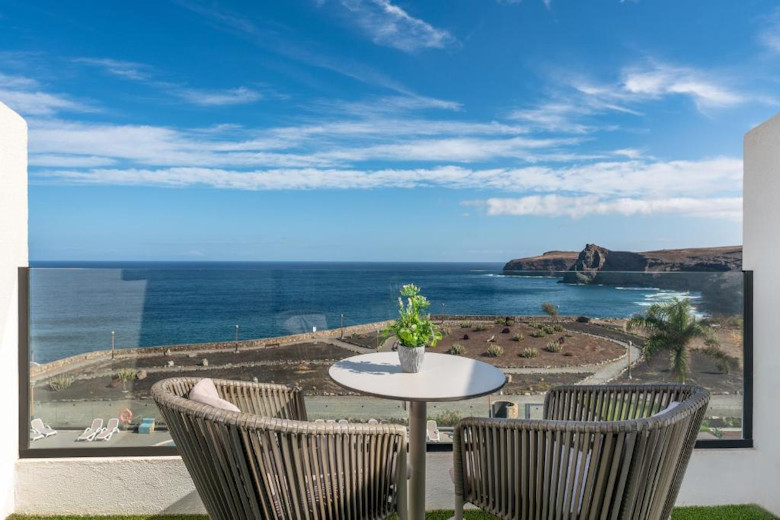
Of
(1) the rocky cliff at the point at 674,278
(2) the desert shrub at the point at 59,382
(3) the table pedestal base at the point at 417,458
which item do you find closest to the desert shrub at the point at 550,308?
(1) the rocky cliff at the point at 674,278

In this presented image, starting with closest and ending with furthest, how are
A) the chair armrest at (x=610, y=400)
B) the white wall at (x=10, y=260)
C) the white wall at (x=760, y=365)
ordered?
the chair armrest at (x=610, y=400) < the white wall at (x=10, y=260) < the white wall at (x=760, y=365)

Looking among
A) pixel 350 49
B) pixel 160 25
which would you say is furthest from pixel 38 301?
pixel 160 25

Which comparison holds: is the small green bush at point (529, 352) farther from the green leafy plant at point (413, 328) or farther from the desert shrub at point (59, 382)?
the desert shrub at point (59, 382)

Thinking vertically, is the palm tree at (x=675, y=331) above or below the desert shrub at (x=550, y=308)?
below

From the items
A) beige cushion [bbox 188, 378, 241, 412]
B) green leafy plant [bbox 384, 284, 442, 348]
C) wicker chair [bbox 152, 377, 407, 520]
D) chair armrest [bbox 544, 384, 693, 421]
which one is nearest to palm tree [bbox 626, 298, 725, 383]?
chair armrest [bbox 544, 384, 693, 421]

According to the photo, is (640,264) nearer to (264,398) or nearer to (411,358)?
(411,358)

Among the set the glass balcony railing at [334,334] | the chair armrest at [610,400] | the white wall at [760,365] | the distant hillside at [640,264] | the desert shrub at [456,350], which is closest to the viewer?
the chair armrest at [610,400]

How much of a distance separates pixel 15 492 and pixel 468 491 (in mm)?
2540

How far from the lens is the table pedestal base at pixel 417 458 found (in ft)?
6.03

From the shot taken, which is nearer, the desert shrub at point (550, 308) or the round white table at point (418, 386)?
the round white table at point (418, 386)

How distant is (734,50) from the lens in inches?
437

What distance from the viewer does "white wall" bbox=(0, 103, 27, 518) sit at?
236cm

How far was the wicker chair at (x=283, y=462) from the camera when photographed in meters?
1.31

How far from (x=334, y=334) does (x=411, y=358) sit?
3.02 feet
